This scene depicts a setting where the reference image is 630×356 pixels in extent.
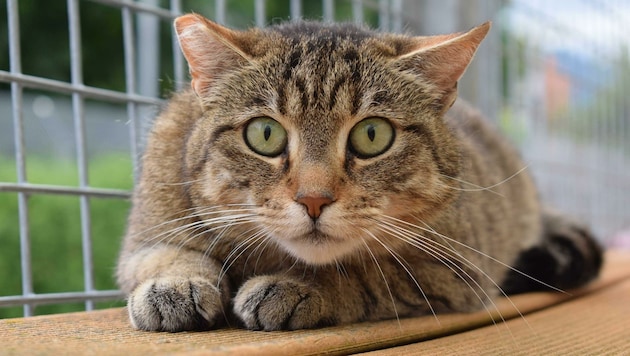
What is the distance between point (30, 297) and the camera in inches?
66.7

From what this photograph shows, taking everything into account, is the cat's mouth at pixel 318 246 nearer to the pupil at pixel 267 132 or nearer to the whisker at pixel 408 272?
the whisker at pixel 408 272

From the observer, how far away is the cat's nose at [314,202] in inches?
50.5

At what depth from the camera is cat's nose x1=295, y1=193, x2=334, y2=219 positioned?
4.21 feet

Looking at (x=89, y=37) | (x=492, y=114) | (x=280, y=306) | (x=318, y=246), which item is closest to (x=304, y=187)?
(x=318, y=246)

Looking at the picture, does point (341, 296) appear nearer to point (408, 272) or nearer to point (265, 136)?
point (408, 272)

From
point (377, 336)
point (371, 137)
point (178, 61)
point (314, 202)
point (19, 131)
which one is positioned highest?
point (178, 61)

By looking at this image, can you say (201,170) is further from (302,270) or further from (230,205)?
(302,270)

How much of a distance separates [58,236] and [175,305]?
2.89 metres

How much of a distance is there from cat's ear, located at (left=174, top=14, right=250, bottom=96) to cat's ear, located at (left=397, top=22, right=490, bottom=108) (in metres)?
0.37

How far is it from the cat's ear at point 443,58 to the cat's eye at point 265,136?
33 cm

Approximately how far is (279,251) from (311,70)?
1.35 feet

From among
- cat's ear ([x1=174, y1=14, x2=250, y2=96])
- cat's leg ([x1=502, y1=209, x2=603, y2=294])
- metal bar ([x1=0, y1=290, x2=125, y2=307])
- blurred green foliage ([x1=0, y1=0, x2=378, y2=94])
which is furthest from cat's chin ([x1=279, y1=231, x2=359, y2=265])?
blurred green foliage ([x1=0, y1=0, x2=378, y2=94])

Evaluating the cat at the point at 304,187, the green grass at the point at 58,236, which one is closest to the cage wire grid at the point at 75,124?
the cat at the point at 304,187

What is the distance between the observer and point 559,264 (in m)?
2.16
